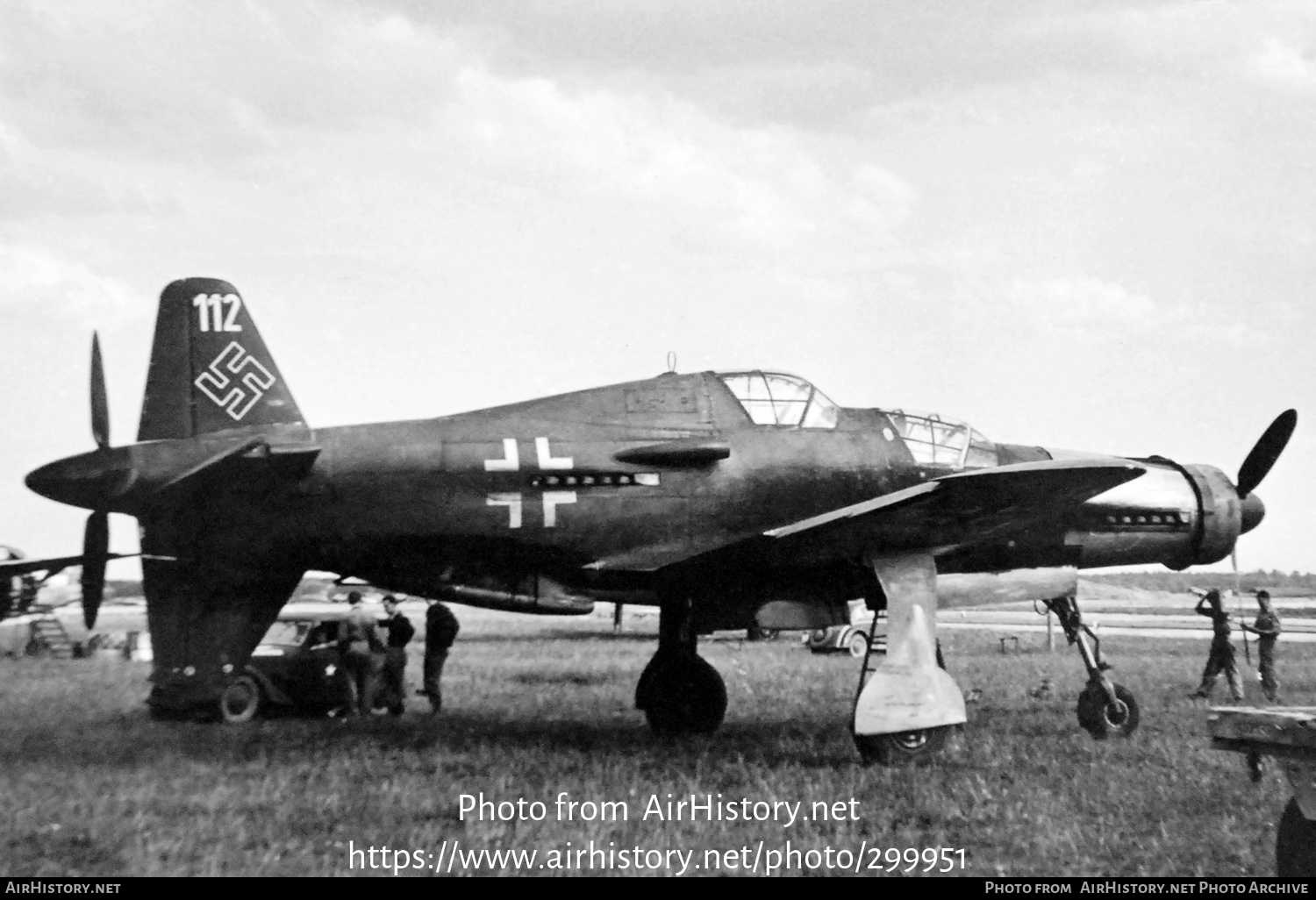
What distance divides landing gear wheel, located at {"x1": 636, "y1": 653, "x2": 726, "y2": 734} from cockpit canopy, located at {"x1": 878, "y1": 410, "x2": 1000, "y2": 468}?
9.92 feet

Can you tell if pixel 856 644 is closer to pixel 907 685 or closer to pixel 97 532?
pixel 907 685

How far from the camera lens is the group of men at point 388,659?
14.6 meters

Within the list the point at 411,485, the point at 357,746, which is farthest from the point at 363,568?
the point at 357,746

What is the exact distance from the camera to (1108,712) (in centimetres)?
1135

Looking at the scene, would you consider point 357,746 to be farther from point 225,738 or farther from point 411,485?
point 411,485

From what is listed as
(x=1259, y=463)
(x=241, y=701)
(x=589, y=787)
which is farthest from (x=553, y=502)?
(x=1259, y=463)

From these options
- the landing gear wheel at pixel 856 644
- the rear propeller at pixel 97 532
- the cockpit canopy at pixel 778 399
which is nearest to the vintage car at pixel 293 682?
the rear propeller at pixel 97 532

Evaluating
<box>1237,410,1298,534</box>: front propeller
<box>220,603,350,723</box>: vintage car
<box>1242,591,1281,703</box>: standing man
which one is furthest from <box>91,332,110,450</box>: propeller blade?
<box>1242,591,1281,703</box>: standing man

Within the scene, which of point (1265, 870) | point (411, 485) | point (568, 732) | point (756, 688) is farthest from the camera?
point (756, 688)

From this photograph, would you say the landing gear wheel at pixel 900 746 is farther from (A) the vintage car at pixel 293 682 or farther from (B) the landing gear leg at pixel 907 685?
(A) the vintage car at pixel 293 682

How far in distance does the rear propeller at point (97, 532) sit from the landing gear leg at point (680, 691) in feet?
16.8

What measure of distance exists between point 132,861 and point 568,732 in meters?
6.02

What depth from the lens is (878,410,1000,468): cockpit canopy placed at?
36.9ft

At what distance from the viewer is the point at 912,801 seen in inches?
316
